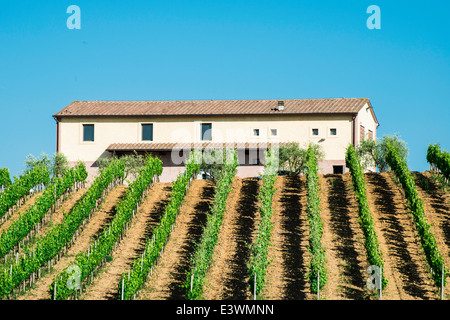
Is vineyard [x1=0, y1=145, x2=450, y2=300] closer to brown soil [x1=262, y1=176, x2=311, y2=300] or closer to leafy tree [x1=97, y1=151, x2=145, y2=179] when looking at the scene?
brown soil [x1=262, y1=176, x2=311, y2=300]

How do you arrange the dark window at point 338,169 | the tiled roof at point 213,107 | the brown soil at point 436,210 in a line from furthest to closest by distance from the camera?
the tiled roof at point 213,107 → the dark window at point 338,169 → the brown soil at point 436,210

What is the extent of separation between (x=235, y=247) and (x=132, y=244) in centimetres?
495

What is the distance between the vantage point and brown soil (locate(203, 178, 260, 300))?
31.2 metres

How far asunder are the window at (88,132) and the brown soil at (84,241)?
32.6 feet

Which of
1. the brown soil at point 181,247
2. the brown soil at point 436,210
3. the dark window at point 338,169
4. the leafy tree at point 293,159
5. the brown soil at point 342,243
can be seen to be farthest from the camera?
the dark window at point 338,169

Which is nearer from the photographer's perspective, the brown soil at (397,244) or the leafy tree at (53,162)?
the brown soil at (397,244)

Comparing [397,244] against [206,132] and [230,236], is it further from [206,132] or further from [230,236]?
[206,132]

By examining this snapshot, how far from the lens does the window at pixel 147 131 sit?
176ft

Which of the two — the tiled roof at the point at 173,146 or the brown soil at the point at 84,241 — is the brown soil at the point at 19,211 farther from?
the tiled roof at the point at 173,146

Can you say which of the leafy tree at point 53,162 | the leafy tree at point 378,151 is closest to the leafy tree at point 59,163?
the leafy tree at point 53,162

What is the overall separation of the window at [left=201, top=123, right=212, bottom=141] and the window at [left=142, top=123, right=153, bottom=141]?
12.0 feet

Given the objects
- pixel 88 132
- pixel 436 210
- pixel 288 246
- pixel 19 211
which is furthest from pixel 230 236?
pixel 88 132

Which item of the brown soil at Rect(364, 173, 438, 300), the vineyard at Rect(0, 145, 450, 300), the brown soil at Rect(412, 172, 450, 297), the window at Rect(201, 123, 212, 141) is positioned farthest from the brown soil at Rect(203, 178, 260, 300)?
the brown soil at Rect(412, 172, 450, 297)

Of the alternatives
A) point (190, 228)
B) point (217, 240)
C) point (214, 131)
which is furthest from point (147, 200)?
point (214, 131)
